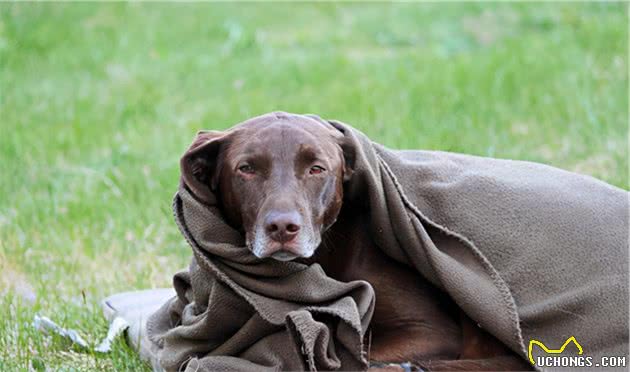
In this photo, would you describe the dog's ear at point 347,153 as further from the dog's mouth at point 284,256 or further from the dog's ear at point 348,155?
the dog's mouth at point 284,256

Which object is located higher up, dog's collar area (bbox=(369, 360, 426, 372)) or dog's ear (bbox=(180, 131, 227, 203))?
dog's ear (bbox=(180, 131, 227, 203))

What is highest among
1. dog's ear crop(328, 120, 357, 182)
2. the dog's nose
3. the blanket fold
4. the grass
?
dog's ear crop(328, 120, 357, 182)

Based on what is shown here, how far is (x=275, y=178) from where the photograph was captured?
343 centimetres

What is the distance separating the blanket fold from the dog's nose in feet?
0.68

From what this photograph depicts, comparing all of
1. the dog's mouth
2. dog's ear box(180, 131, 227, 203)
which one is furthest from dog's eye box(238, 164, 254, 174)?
the dog's mouth

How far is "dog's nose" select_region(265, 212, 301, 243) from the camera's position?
328 centimetres

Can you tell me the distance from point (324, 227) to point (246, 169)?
1.11 feet

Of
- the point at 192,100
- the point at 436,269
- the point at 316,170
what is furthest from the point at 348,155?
the point at 192,100

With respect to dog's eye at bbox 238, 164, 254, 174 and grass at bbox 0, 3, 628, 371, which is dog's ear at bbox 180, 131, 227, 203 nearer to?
dog's eye at bbox 238, 164, 254, 174

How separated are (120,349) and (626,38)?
18.7 feet

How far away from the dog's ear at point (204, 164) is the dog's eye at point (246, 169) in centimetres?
17

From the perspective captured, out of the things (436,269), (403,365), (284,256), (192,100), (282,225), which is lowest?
(192,100)

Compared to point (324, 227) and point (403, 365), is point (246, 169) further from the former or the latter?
point (403, 365)

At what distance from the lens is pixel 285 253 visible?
3.35m
